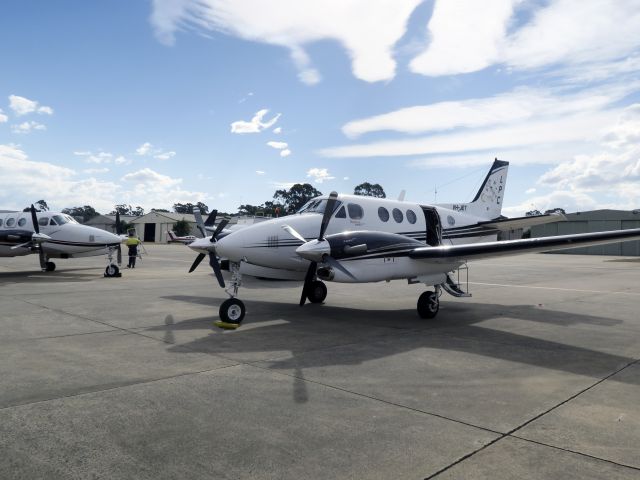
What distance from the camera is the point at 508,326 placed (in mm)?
10688

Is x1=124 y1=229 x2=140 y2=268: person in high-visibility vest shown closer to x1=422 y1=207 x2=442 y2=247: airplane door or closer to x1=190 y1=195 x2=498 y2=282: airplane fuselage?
x1=190 y1=195 x2=498 y2=282: airplane fuselage

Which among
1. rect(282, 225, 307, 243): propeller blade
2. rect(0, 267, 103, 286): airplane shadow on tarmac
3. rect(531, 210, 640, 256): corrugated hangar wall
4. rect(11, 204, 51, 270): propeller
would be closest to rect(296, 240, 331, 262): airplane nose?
rect(282, 225, 307, 243): propeller blade

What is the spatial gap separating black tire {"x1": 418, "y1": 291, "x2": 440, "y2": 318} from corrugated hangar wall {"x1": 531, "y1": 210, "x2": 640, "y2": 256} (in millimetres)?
50774

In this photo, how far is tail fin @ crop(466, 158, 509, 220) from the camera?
1853 cm

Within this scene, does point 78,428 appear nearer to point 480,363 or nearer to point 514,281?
point 480,363

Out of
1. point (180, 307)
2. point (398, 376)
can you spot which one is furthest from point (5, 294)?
point (398, 376)

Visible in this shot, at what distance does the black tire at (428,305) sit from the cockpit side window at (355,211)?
2.73 meters

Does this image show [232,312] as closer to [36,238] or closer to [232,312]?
[232,312]

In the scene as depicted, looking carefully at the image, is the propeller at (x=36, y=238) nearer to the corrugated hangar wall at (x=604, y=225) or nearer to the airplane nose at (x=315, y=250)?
the airplane nose at (x=315, y=250)

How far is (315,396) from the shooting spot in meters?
5.68

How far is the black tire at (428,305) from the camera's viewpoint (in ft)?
37.7

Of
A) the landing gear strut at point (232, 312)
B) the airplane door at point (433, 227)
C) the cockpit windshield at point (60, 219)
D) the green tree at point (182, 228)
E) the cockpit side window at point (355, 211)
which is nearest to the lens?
the landing gear strut at point (232, 312)

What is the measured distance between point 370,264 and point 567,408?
17.0ft

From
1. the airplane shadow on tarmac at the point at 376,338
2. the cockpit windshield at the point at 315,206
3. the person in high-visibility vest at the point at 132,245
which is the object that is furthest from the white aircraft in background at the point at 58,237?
the cockpit windshield at the point at 315,206
